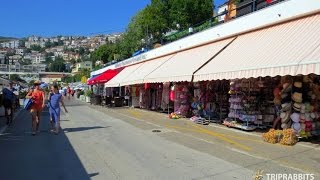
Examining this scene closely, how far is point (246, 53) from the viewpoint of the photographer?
15648 millimetres

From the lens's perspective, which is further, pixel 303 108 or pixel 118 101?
pixel 118 101

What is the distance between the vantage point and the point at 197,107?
21.7 meters

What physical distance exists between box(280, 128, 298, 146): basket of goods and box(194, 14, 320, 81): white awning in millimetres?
1798

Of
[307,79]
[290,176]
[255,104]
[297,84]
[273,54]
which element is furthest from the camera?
[255,104]

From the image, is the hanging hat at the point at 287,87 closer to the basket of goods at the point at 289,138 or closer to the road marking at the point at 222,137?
the basket of goods at the point at 289,138

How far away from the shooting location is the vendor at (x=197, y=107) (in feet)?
69.9

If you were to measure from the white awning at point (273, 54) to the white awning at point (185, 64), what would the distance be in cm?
128

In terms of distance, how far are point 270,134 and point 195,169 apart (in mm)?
4730

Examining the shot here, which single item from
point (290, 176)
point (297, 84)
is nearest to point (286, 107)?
point (297, 84)

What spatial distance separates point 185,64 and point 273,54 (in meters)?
8.14

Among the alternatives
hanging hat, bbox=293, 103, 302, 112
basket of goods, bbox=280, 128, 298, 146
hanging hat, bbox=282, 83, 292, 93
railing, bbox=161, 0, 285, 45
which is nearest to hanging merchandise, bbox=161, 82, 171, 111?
railing, bbox=161, 0, 285, 45

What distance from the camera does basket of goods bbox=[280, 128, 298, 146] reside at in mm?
12891

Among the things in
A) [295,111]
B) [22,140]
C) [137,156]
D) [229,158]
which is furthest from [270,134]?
[22,140]

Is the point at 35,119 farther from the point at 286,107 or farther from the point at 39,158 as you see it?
the point at 286,107
